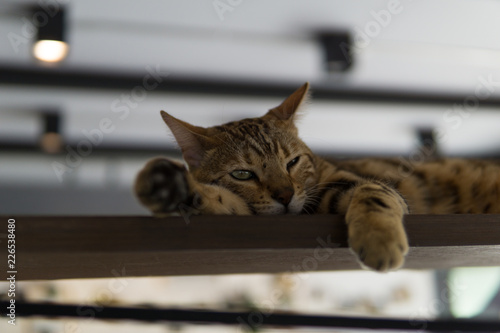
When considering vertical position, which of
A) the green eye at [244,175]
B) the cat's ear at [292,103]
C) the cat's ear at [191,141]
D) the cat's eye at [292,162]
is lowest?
the green eye at [244,175]

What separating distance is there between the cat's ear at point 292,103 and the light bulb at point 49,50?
116cm

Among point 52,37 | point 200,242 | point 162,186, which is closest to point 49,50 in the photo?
point 52,37

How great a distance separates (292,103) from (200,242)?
774 mm

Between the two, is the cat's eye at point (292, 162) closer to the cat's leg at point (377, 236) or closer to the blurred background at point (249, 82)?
the blurred background at point (249, 82)

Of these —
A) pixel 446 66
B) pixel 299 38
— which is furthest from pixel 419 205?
pixel 446 66

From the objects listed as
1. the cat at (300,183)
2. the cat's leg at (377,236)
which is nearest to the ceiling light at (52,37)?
the cat at (300,183)

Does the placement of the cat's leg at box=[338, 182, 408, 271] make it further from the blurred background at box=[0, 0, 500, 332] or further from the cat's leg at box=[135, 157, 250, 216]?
the blurred background at box=[0, 0, 500, 332]

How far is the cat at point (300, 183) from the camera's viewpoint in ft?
2.34

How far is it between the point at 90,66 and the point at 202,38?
0.71 m

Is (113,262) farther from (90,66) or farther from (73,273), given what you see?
(90,66)

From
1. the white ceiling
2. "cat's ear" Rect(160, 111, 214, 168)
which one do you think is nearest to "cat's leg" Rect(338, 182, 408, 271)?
"cat's ear" Rect(160, 111, 214, 168)

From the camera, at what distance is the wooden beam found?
584 mm

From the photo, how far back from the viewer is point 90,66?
2590mm

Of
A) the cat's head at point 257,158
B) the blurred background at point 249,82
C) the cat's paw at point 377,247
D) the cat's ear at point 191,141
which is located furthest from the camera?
the blurred background at point 249,82
